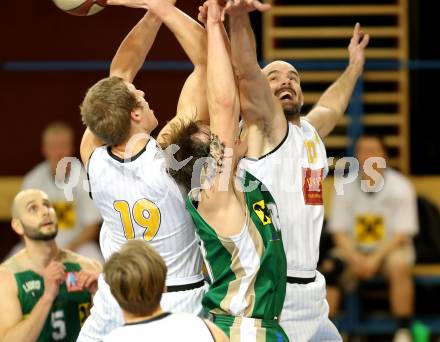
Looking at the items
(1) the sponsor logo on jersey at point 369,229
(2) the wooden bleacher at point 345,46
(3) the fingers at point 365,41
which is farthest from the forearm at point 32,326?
(2) the wooden bleacher at point 345,46

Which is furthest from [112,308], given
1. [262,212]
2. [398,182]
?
[398,182]

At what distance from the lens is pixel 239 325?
218 inches

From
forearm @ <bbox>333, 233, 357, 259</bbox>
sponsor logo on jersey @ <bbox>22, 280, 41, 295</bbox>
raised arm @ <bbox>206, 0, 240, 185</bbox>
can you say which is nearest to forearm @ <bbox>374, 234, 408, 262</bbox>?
forearm @ <bbox>333, 233, 357, 259</bbox>

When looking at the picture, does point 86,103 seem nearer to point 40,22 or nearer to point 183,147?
point 183,147

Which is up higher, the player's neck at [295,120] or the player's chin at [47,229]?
the player's neck at [295,120]

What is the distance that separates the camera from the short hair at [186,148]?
5.59 metres

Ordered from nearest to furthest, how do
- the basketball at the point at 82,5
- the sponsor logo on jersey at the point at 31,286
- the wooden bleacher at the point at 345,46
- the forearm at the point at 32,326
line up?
1. the basketball at the point at 82,5
2. the forearm at the point at 32,326
3. the sponsor logo on jersey at the point at 31,286
4. the wooden bleacher at the point at 345,46

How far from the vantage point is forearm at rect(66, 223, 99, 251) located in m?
9.87

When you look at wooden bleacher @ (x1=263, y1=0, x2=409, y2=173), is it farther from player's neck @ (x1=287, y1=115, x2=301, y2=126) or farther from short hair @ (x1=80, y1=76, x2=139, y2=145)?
short hair @ (x1=80, y1=76, x2=139, y2=145)

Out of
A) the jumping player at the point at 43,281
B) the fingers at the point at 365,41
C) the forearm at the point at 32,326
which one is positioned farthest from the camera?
the fingers at the point at 365,41

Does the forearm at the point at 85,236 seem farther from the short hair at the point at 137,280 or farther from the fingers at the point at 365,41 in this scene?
the short hair at the point at 137,280

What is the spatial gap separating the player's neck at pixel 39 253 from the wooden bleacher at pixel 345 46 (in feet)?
15.9

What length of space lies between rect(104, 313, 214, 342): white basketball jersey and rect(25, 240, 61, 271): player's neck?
2494 mm

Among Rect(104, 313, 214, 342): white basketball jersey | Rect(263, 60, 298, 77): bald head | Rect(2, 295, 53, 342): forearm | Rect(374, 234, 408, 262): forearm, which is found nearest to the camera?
Rect(104, 313, 214, 342): white basketball jersey
